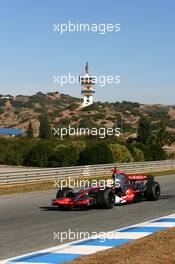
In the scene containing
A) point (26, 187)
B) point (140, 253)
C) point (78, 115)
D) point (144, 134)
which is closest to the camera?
point (140, 253)

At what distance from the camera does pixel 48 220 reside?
42.1ft

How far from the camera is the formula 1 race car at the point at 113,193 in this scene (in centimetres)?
1453

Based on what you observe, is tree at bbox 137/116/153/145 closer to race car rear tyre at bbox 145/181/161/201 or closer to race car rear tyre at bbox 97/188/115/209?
race car rear tyre at bbox 145/181/161/201

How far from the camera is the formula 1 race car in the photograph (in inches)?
572

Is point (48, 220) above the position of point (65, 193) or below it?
below

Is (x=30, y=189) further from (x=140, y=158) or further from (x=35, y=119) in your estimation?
(x=35, y=119)

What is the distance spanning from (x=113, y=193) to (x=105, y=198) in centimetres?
52

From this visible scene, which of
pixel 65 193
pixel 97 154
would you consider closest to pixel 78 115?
pixel 97 154

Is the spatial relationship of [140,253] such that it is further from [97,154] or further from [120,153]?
[120,153]

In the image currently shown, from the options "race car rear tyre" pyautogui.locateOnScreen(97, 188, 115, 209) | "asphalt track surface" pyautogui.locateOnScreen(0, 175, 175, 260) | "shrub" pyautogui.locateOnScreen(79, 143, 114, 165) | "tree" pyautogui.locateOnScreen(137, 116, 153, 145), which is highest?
"tree" pyautogui.locateOnScreen(137, 116, 153, 145)

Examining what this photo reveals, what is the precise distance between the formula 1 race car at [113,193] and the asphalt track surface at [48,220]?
9.0 inches

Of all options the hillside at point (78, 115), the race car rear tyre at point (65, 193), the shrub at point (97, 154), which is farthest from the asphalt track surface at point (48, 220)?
the hillside at point (78, 115)

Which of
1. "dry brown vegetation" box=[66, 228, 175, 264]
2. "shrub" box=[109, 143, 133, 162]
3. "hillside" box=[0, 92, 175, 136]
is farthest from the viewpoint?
"hillside" box=[0, 92, 175, 136]

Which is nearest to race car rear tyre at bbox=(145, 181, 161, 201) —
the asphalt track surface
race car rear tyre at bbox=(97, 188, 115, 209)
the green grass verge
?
the asphalt track surface
